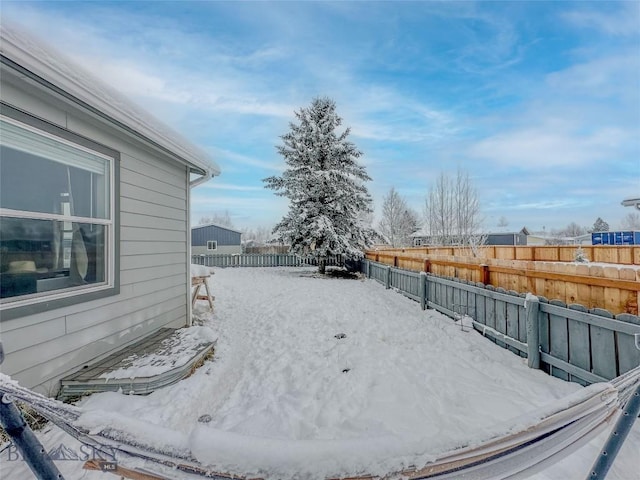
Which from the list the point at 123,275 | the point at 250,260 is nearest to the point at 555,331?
the point at 123,275

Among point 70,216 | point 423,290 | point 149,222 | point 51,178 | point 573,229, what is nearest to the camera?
point 51,178

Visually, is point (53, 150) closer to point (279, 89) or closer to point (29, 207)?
point (29, 207)

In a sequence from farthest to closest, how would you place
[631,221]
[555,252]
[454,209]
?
[631,221] → [454,209] → [555,252]

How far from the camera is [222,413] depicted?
2629 mm

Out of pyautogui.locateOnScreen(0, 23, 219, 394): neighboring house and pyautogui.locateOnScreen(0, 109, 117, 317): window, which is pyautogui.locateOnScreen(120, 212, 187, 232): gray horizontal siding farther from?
pyautogui.locateOnScreen(0, 109, 117, 317): window

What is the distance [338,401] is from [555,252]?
35.9 ft

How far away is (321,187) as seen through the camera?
41.9 ft

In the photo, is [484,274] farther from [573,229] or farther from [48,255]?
[573,229]

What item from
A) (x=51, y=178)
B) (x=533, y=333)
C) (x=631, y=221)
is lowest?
(x=533, y=333)

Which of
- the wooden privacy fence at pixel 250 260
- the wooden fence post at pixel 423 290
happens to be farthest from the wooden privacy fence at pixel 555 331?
the wooden privacy fence at pixel 250 260

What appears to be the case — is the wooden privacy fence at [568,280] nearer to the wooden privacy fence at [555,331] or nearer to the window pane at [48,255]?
the wooden privacy fence at [555,331]

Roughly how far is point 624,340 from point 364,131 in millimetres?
14684

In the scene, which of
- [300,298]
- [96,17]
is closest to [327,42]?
[96,17]

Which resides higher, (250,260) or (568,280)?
(568,280)
